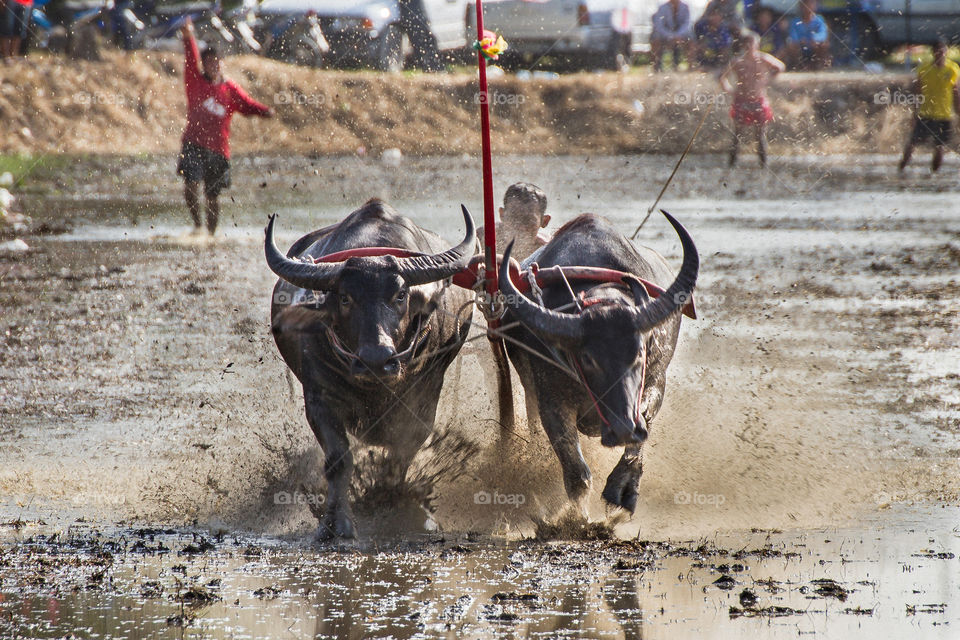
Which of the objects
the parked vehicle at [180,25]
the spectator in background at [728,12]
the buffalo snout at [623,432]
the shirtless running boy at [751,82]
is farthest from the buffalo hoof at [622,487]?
the parked vehicle at [180,25]

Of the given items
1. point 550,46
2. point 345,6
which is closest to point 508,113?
point 550,46

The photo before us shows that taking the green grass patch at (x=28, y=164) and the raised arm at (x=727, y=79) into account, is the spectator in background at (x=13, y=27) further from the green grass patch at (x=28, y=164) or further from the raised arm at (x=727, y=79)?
the raised arm at (x=727, y=79)

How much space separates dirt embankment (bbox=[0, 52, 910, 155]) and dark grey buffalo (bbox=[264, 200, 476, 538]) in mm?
14339

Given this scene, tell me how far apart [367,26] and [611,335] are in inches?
610

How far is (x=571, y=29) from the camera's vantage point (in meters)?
21.0

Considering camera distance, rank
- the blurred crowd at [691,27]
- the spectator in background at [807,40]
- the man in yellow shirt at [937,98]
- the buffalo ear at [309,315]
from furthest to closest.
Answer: the spectator in background at [807,40] < the man in yellow shirt at [937,98] < the blurred crowd at [691,27] < the buffalo ear at [309,315]

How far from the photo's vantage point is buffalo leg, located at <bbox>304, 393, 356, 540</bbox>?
609 centimetres

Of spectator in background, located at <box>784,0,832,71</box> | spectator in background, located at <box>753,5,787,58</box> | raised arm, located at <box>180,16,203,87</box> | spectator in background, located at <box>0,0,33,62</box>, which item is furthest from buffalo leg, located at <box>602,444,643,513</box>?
spectator in background, located at <box>0,0,33,62</box>

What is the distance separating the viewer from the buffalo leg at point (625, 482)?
6207 millimetres

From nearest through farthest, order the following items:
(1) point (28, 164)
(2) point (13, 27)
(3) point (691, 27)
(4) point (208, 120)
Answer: (4) point (208, 120) < (1) point (28, 164) < (3) point (691, 27) < (2) point (13, 27)

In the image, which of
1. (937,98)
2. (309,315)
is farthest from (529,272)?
(937,98)

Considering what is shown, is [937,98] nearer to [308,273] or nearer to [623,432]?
A: [623,432]

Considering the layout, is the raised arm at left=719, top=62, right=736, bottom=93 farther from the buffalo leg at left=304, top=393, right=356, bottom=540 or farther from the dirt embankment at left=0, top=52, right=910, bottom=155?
the buffalo leg at left=304, top=393, right=356, bottom=540

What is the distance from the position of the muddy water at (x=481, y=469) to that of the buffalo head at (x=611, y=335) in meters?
0.71
